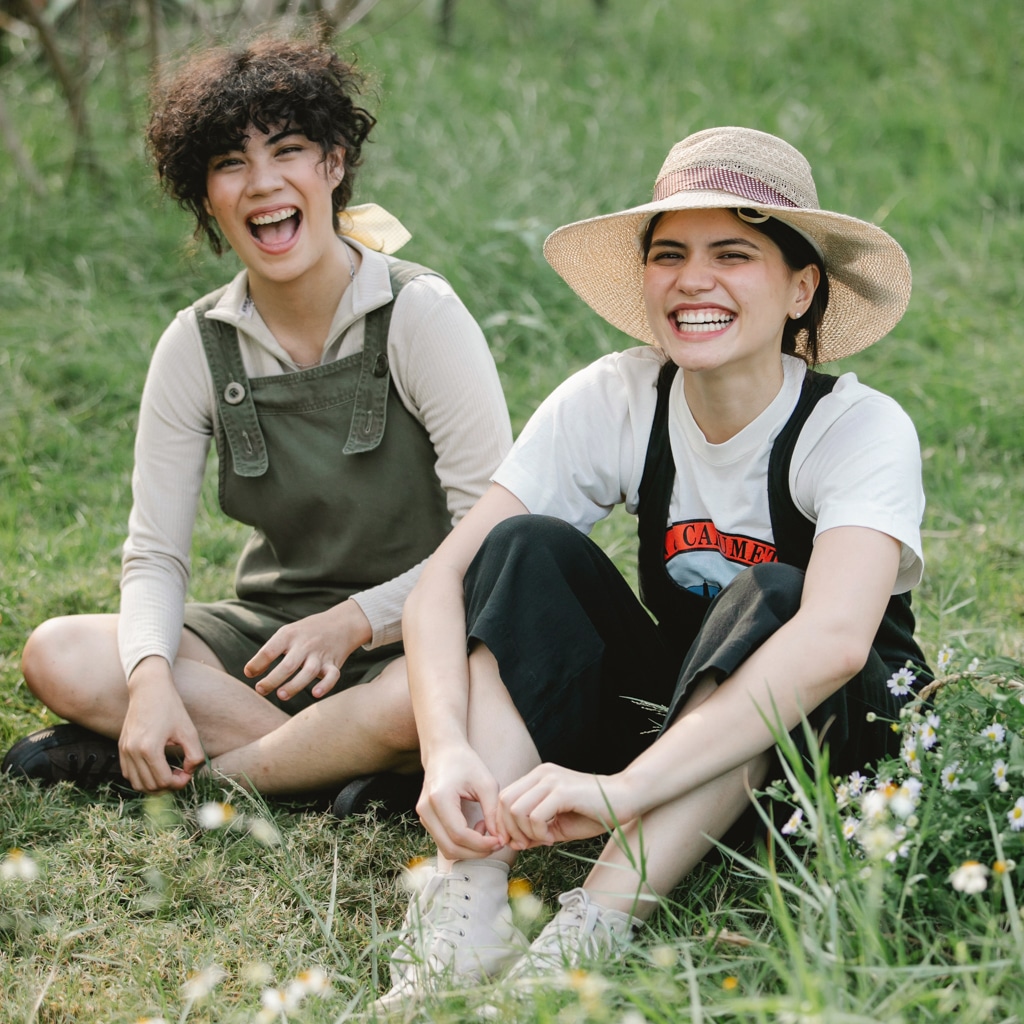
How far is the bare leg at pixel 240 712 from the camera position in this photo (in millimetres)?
2539

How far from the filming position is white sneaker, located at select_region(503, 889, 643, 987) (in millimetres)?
1855

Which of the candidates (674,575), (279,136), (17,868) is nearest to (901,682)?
(674,575)

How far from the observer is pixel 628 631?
7.55 feet

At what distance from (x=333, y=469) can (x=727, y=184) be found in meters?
0.97

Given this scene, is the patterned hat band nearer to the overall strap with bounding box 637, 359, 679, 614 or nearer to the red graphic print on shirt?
the overall strap with bounding box 637, 359, 679, 614

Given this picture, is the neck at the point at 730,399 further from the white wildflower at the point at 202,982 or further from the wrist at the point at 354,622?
the white wildflower at the point at 202,982

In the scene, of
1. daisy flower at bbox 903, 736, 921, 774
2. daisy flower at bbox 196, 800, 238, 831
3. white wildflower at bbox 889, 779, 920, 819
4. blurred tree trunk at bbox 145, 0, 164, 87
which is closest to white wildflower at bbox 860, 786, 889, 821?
white wildflower at bbox 889, 779, 920, 819

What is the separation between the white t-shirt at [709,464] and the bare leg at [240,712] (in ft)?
1.59

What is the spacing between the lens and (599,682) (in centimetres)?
225

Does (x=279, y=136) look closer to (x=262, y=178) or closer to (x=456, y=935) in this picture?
(x=262, y=178)

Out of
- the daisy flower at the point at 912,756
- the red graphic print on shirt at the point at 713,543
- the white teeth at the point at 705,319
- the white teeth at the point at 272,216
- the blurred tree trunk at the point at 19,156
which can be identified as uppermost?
the blurred tree trunk at the point at 19,156

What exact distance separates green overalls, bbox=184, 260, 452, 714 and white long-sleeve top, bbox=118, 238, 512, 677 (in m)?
0.03

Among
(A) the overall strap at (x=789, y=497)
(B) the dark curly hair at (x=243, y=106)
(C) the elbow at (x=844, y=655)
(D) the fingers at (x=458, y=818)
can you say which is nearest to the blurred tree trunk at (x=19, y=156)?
(B) the dark curly hair at (x=243, y=106)

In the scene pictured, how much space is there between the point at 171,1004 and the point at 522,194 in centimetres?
378
